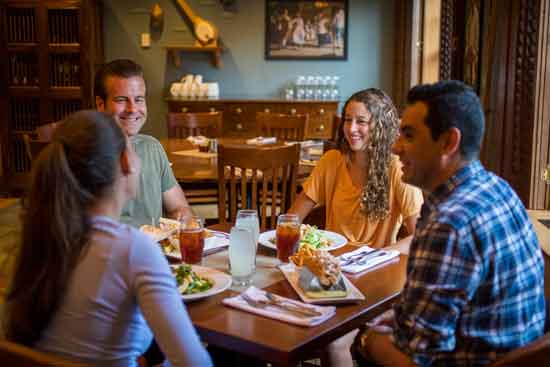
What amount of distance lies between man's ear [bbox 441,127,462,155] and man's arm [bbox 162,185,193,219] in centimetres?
135

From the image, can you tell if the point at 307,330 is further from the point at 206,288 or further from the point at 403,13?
the point at 403,13

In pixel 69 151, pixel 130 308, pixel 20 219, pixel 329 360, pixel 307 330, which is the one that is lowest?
pixel 329 360

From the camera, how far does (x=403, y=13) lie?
22.2 ft

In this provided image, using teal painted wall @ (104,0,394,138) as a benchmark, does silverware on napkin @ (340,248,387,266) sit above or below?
below

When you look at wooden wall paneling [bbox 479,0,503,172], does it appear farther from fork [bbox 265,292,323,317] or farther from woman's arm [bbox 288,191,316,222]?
fork [bbox 265,292,323,317]

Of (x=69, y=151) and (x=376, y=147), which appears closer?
(x=69, y=151)

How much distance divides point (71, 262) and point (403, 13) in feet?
20.2

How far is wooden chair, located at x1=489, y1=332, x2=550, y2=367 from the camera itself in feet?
3.51

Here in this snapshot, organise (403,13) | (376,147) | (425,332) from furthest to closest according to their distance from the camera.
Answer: (403,13) → (376,147) → (425,332)

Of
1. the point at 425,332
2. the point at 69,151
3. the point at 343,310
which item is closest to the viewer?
the point at 69,151

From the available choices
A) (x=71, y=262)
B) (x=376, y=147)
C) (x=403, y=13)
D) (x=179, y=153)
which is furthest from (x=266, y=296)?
(x=403, y=13)

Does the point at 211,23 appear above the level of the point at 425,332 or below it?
above

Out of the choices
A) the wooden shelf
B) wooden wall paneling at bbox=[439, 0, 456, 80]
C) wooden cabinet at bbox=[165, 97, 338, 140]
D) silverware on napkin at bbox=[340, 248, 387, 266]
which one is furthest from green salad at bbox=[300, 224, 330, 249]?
the wooden shelf

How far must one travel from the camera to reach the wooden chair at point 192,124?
202 inches
